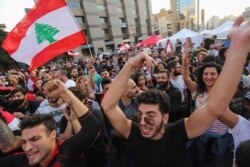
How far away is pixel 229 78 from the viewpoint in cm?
148

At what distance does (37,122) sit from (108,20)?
50435mm

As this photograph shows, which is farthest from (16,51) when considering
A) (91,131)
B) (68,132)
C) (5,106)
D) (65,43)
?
(91,131)

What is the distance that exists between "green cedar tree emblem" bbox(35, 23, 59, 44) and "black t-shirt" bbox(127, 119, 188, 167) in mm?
2333

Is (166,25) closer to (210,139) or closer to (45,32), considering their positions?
(45,32)

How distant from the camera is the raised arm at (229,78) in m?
1.38

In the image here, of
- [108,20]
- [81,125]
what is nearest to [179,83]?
[81,125]

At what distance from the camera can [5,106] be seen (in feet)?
14.2

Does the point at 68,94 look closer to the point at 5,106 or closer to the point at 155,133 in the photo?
the point at 155,133

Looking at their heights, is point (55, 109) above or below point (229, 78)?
below

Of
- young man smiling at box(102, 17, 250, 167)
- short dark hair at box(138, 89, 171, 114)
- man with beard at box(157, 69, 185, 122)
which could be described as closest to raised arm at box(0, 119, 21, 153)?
young man smiling at box(102, 17, 250, 167)

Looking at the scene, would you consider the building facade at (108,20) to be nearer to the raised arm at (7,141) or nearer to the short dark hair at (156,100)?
the raised arm at (7,141)

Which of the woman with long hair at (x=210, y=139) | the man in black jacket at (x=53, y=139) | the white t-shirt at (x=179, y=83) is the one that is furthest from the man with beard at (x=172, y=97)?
the man in black jacket at (x=53, y=139)

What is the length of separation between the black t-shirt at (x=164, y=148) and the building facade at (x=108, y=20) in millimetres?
34490

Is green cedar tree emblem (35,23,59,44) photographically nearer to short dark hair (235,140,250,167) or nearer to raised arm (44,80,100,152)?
raised arm (44,80,100,152)
